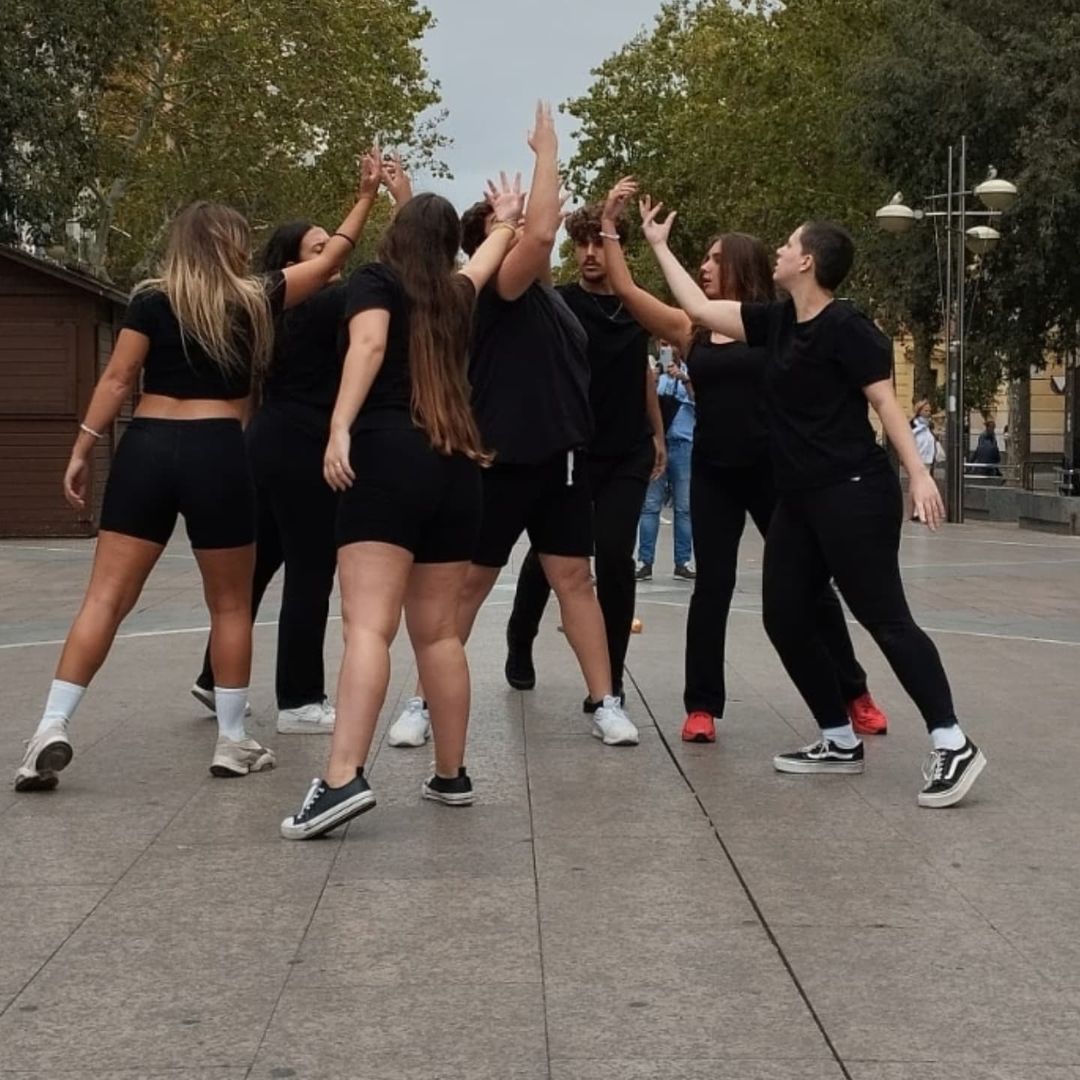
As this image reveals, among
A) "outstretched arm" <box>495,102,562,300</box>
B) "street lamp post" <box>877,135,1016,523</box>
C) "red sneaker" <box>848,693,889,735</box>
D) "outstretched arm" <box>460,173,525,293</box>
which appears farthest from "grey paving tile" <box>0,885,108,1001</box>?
"street lamp post" <box>877,135,1016,523</box>

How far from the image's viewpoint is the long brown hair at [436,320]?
19.0ft

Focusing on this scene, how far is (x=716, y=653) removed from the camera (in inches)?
297

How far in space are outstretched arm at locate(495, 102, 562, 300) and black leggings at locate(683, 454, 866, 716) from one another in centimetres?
119

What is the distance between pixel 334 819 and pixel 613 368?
8.44 ft

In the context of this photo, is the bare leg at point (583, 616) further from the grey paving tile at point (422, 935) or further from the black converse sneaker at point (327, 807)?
the grey paving tile at point (422, 935)

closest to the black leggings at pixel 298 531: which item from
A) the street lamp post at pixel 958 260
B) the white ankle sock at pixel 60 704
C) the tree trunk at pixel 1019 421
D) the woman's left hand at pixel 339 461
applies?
the white ankle sock at pixel 60 704

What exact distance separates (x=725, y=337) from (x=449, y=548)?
182cm

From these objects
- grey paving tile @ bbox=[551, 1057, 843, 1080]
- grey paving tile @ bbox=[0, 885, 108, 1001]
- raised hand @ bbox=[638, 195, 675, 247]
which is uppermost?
raised hand @ bbox=[638, 195, 675, 247]

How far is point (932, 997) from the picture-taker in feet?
13.9

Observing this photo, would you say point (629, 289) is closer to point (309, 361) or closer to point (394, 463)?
point (309, 361)

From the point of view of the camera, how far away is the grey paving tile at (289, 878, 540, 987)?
4371 mm

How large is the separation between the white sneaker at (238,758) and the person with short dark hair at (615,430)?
1438 mm

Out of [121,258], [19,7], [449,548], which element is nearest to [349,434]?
[449,548]

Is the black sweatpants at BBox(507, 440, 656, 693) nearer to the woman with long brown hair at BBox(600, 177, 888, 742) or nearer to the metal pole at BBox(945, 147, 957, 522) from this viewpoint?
the woman with long brown hair at BBox(600, 177, 888, 742)
